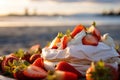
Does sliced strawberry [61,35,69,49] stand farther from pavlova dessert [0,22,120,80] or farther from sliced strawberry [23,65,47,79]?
sliced strawberry [23,65,47,79]

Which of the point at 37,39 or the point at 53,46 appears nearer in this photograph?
the point at 53,46

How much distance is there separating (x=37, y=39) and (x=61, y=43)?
2435 centimetres

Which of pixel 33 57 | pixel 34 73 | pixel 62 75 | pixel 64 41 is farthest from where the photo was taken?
pixel 33 57

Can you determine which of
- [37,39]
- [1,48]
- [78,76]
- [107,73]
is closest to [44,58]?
[78,76]

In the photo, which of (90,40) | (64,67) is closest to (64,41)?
(90,40)

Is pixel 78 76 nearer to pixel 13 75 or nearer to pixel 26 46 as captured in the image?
pixel 13 75

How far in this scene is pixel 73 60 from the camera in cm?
729

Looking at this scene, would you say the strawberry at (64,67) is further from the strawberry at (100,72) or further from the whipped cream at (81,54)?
the strawberry at (100,72)

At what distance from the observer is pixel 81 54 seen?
7.29m

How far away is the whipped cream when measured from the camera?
7.25m

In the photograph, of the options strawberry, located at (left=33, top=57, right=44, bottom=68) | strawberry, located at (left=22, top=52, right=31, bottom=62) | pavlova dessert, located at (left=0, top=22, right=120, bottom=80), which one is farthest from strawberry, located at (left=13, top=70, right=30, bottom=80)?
strawberry, located at (left=22, top=52, right=31, bottom=62)

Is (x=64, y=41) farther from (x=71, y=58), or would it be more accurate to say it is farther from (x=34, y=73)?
(x=34, y=73)

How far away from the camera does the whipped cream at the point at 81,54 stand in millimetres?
7250

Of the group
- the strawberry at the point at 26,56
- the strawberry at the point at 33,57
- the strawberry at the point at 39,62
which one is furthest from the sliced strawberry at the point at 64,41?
the strawberry at the point at 26,56
